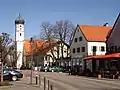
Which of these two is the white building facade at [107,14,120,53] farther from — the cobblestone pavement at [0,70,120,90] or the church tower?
the church tower

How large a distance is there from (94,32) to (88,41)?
16.7ft

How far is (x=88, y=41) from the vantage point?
7406 centimetres

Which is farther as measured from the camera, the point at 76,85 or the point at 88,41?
the point at 88,41

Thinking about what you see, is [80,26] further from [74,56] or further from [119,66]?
[119,66]

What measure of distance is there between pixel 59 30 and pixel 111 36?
27.6 m

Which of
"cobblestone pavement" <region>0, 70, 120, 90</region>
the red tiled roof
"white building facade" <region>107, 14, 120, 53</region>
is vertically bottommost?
"cobblestone pavement" <region>0, 70, 120, 90</region>

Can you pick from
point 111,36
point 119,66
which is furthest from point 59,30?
point 119,66

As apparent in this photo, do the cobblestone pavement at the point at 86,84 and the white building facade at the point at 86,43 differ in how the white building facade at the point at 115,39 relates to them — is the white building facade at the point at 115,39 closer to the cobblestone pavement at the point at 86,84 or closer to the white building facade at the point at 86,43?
the white building facade at the point at 86,43

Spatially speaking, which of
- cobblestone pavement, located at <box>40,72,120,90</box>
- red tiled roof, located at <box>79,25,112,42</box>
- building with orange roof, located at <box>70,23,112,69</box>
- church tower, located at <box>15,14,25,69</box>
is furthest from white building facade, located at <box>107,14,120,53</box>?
church tower, located at <box>15,14,25,69</box>

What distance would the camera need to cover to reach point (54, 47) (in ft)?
303

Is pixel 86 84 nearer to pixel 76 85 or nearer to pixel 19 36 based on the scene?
pixel 76 85

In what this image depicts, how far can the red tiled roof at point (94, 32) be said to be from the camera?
75.8 metres

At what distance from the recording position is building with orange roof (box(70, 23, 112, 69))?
74.8m

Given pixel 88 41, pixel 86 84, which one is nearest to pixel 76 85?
pixel 86 84
